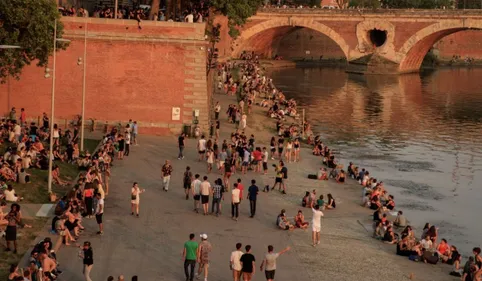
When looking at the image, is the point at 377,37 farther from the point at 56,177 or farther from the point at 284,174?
the point at 56,177

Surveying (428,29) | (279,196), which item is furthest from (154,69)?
(428,29)

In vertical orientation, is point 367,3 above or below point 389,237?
above

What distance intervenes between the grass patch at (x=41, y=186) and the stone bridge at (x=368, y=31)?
2264 inches

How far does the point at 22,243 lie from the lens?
24.3 m

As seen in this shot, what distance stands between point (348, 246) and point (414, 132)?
105ft

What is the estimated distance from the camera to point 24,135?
36.4 m

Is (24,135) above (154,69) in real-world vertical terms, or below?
below

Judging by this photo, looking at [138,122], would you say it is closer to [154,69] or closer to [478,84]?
[154,69]

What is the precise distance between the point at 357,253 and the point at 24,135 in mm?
15812

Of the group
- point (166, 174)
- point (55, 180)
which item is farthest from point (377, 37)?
point (55, 180)

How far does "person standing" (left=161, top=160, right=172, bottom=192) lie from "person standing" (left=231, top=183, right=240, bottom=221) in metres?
3.79

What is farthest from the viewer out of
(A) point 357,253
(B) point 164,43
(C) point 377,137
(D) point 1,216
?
(C) point 377,137

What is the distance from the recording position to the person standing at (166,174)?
31.9 metres

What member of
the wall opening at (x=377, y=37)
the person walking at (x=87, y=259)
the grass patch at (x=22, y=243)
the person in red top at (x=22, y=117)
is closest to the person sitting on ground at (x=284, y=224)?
the grass patch at (x=22, y=243)
